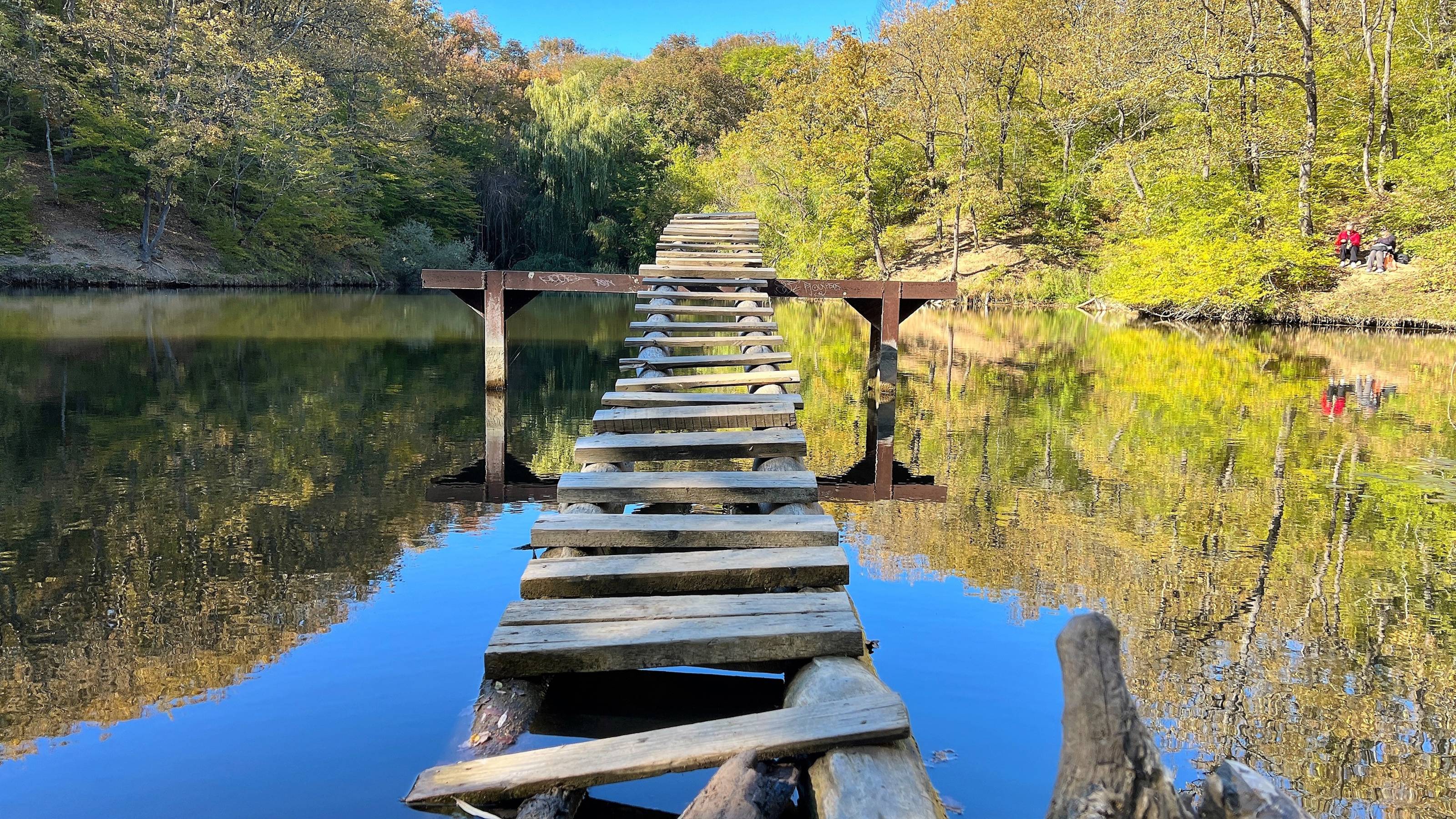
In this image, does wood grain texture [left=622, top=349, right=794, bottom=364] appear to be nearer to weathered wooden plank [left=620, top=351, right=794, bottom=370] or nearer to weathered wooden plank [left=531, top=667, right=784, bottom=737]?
weathered wooden plank [left=620, top=351, right=794, bottom=370]

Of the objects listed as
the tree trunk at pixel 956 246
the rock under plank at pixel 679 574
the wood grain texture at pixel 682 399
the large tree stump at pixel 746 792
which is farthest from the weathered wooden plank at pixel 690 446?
the tree trunk at pixel 956 246

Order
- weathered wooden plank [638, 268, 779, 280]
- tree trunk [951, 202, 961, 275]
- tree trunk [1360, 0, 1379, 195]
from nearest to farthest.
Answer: weathered wooden plank [638, 268, 779, 280]
tree trunk [1360, 0, 1379, 195]
tree trunk [951, 202, 961, 275]

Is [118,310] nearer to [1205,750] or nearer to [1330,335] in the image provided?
[1205,750]

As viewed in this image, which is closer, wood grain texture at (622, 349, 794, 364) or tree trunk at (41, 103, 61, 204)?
wood grain texture at (622, 349, 794, 364)

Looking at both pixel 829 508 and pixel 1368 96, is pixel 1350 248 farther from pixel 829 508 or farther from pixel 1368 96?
pixel 829 508

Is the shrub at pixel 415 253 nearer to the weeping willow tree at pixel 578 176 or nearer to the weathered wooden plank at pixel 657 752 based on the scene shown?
the weeping willow tree at pixel 578 176

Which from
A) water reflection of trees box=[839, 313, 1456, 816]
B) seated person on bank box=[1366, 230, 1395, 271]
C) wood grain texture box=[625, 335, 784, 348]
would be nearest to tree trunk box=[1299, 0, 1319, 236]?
seated person on bank box=[1366, 230, 1395, 271]

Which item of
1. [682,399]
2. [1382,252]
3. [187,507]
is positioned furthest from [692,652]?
[1382,252]

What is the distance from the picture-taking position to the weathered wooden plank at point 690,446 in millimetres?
5441

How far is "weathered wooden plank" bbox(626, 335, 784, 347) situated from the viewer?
8.49 metres

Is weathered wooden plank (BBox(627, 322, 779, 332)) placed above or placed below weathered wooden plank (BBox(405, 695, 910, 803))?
above

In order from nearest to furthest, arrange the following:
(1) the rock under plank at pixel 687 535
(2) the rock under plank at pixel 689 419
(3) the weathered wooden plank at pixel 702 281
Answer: (1) the rock under plank at pixel 687 535 < (2) the rock under plank at pixel 689 419 < (3) the weathered wooden plank at pixel 702 281

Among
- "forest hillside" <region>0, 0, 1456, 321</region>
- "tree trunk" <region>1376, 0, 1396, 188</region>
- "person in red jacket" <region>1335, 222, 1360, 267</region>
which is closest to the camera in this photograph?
"person in red jacket" <region>1335, 222, 1360, 267</region>

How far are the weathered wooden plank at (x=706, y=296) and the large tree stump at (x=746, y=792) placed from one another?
26.3ft
